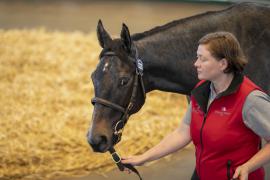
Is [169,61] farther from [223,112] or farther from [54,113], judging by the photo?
[54,113]

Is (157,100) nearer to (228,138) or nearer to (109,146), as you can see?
(109,146)

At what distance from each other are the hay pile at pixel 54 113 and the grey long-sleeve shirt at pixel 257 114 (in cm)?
206

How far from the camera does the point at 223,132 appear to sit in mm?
1829

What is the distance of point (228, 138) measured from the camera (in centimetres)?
183

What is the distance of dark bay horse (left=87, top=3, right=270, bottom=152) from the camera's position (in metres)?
2.16

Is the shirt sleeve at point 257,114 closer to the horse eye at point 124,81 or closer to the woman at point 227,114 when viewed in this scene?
the woman at point 227,114

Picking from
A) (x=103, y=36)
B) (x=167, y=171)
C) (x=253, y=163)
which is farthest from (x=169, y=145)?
(x=167, y=171)

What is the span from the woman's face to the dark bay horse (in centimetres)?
51

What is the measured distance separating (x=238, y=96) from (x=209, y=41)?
0.24 meters

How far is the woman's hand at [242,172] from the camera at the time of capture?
1.73 meters

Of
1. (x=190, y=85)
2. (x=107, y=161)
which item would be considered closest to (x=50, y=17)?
(x=107, y=161)

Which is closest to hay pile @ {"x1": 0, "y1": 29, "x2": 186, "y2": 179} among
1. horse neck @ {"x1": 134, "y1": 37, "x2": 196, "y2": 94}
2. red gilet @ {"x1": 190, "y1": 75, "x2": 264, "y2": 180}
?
horse neck @ {"x1": 134, "y1": 37, "x2": 196, "y2": 94}

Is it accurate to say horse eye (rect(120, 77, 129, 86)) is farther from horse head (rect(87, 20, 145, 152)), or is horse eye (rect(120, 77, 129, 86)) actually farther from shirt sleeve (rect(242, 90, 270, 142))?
shirt sleeve (rect(242, 90, 270, 142))

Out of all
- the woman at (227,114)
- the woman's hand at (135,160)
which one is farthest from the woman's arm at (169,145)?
the woman at (227,114)
